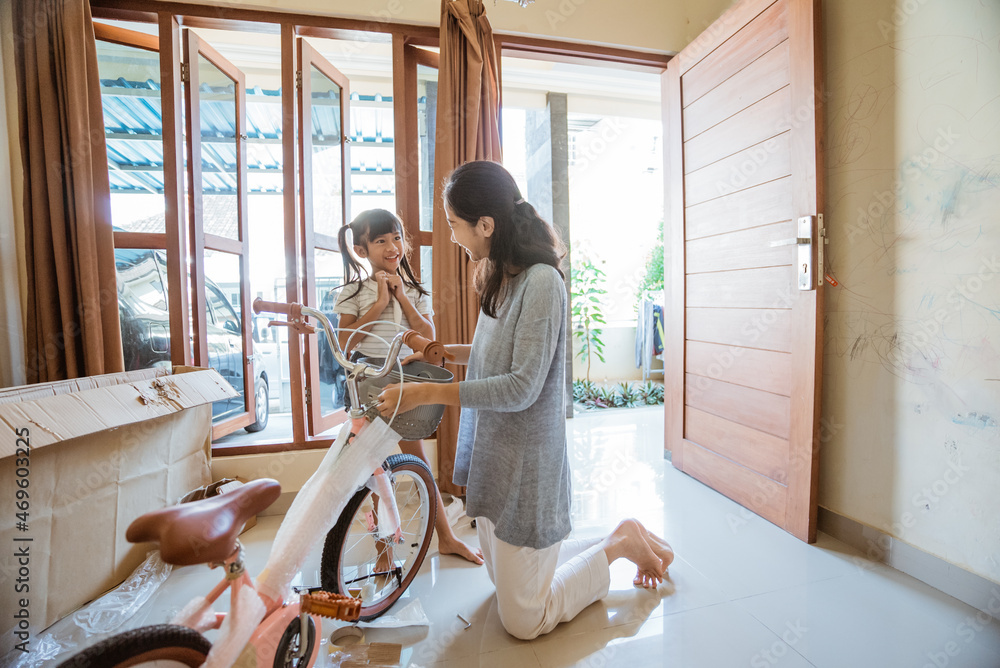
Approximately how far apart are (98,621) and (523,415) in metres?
1.38

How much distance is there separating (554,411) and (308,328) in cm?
68

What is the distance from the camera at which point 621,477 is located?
258 centimetres

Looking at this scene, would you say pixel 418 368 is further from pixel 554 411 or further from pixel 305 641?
pixel 305 641

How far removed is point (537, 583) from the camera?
1288 mm

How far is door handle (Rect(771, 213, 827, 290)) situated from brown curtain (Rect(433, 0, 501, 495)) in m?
1.37

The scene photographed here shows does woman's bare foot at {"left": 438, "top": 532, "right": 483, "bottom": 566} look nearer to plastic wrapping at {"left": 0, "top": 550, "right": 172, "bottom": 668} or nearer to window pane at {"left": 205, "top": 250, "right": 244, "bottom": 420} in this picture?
plastic wrapping at {"left": 0, "top": 550, "right": 172, "bottom": 668}

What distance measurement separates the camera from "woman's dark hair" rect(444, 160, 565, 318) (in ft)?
3.98

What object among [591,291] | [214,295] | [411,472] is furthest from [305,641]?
[591,291]

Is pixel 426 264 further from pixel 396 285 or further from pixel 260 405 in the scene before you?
pixel 260 405

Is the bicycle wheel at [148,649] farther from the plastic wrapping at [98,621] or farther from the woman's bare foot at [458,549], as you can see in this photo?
the woman's bare foot at [458,549]
